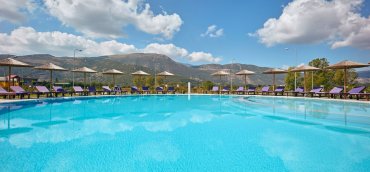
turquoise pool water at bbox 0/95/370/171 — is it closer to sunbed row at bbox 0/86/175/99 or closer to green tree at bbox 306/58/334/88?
sunbed row at bbox 0/86/175/99

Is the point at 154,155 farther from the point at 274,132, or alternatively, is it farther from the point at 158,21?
the point at 158,21

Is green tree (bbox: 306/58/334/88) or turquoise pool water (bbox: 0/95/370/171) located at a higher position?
green tree (bbox: 306/58/334/88)

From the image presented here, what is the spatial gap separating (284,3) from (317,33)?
4.55 metres

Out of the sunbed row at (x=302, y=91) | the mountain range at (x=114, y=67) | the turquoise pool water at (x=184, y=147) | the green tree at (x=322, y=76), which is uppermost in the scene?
the mountain range at (x=114, y=67)

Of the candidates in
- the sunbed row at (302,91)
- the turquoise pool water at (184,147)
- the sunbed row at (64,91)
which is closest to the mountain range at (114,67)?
the sunbed row at (64,91)

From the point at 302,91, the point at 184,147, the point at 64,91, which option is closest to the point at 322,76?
the point at 302,91

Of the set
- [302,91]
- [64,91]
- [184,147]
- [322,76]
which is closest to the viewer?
[184,147]

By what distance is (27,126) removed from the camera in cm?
572

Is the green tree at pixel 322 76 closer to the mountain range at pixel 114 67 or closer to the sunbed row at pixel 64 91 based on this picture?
the sunbed row at pixel 64 91

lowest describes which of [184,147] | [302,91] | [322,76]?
[184,147]

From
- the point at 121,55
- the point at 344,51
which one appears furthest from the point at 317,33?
the point at 121,55

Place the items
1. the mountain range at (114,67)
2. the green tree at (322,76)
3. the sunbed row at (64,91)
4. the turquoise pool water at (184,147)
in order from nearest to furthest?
the turquoise pool water at (184,147) < the sunbed row at (64,91) < the green tree at (322,76) < the mountain range at (114,67)

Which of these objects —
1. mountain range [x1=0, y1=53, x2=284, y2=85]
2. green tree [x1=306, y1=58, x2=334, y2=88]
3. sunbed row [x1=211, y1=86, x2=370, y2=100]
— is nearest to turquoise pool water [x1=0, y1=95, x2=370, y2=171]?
sunbed row [x1=211, y1=86, x2=370, y2=100]

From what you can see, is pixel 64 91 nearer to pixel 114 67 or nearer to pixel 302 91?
pixel 302 91
